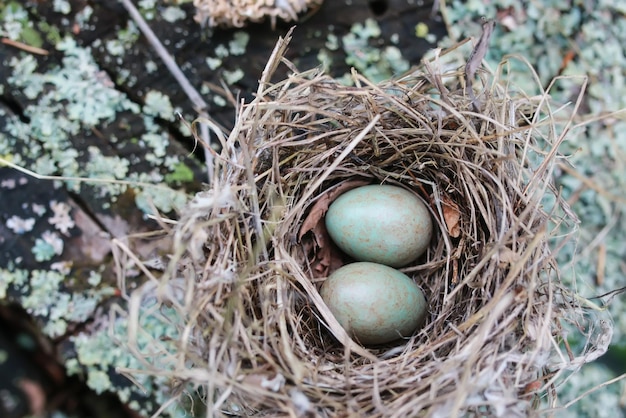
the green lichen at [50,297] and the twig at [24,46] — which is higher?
the twig at [24,46]

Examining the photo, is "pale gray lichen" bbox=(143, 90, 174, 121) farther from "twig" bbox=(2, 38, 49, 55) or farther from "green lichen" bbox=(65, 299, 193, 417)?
"green lichen" bbox=(65, 299, 193, 417)

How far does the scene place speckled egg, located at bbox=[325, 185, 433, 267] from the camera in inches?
43.2

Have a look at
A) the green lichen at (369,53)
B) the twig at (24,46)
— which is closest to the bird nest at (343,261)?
the green lichen at (369,53)

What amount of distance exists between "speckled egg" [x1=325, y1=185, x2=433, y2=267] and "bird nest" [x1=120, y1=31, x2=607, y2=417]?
1.7 inches

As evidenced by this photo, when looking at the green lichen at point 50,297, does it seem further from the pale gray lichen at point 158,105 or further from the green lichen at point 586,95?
the green lichen at point 586,95

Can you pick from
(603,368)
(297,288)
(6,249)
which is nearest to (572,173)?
(603,368)

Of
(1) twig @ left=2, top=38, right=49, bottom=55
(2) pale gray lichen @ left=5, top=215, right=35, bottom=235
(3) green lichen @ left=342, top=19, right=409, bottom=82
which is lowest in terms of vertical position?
(2) pale gray lichen @ left=5, top=215, right=35, bottom=235

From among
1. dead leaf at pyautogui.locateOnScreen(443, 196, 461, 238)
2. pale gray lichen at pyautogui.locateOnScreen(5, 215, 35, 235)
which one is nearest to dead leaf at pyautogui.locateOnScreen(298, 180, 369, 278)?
dead leaf at pyautogui.locateOnScreen(443, 196, 461, 238)

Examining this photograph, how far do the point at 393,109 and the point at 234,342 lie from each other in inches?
19.3

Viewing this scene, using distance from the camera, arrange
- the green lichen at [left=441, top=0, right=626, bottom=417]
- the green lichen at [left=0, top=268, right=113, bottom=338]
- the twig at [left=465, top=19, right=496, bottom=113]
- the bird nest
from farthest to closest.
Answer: the green lichen at [left=441, top=0, right=626, bottom=417]
the green lichen at [left=0, top=268, right=113, bottom=338]
the twig at [left=465, top=19, right=496, bottom=113]
the bird nest

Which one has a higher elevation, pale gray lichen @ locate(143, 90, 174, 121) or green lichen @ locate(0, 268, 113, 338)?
pale gray lichen @ locate(143, 90, 174, 121)

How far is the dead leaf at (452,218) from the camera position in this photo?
1.13 metres

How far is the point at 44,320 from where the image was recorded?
4.32 ft

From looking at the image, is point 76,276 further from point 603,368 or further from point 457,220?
point 603,368
